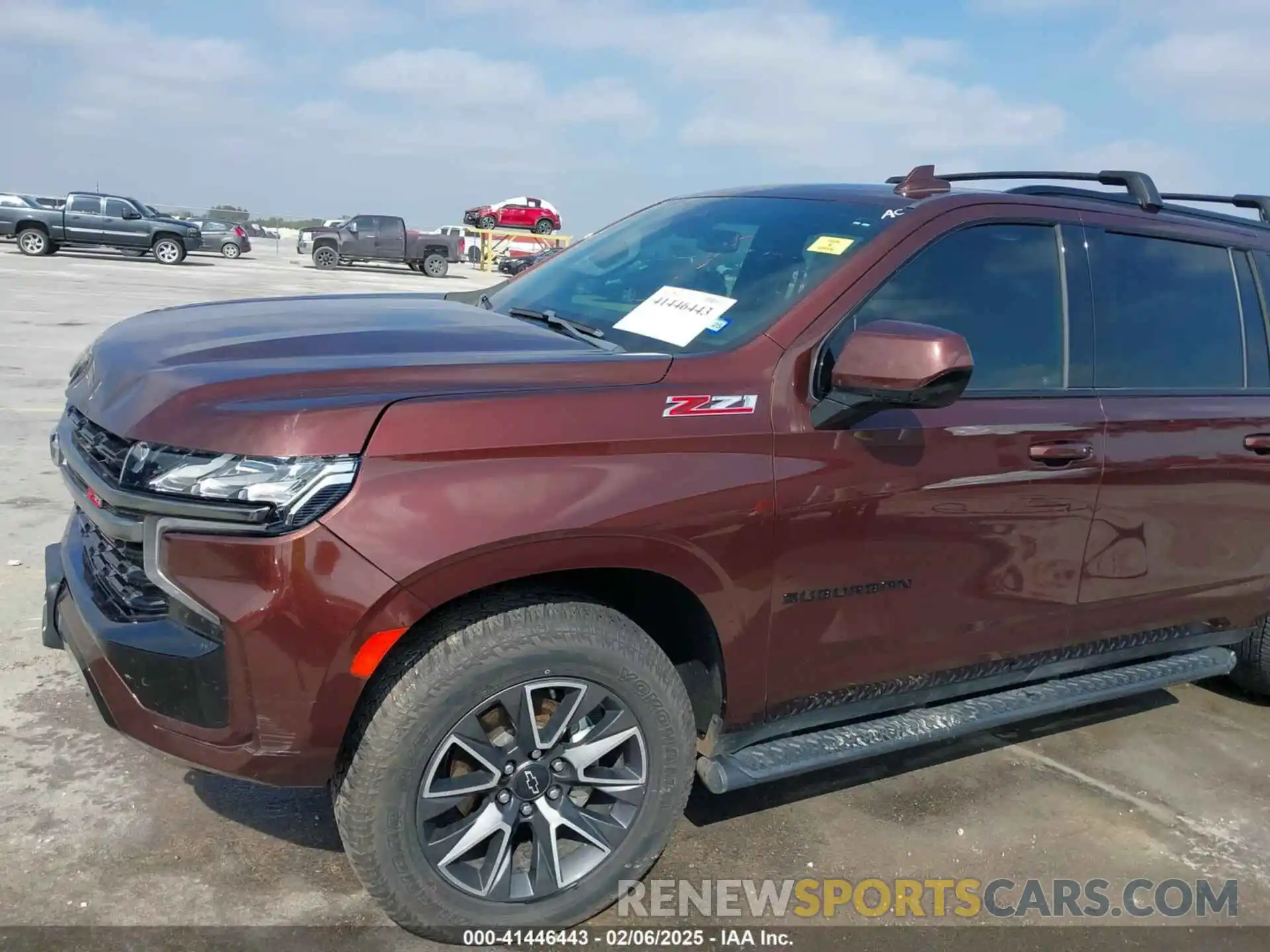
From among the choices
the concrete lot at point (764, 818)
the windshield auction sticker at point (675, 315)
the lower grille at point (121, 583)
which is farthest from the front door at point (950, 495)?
the lower grille at point (121, 583)

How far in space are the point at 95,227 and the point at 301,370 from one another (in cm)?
2753

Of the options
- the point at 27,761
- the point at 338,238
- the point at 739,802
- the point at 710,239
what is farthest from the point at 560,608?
the point at 338,238

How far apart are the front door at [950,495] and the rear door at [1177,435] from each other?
132 mm

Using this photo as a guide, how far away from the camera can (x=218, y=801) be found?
3.20 m

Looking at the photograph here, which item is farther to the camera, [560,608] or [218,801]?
[218,801]

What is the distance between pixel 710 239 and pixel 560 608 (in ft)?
4.98

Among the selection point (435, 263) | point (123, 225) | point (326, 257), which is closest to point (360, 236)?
point (326, 257)

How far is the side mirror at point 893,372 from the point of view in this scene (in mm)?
2549

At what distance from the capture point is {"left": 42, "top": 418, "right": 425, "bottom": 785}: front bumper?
7.23ft

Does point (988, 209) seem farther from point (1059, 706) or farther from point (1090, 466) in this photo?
point (1059, 706)

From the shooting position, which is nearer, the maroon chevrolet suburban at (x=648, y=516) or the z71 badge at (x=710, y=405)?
the maroon chevrolet suburban at (x=648, y=516)

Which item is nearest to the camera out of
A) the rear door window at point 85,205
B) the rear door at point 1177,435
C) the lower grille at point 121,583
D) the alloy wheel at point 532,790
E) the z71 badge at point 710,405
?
the lower grille at point 121,583

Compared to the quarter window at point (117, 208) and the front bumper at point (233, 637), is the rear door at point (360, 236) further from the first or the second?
the front bumper at point (233, 637)

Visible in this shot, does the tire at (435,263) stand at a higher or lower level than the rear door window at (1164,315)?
lower
